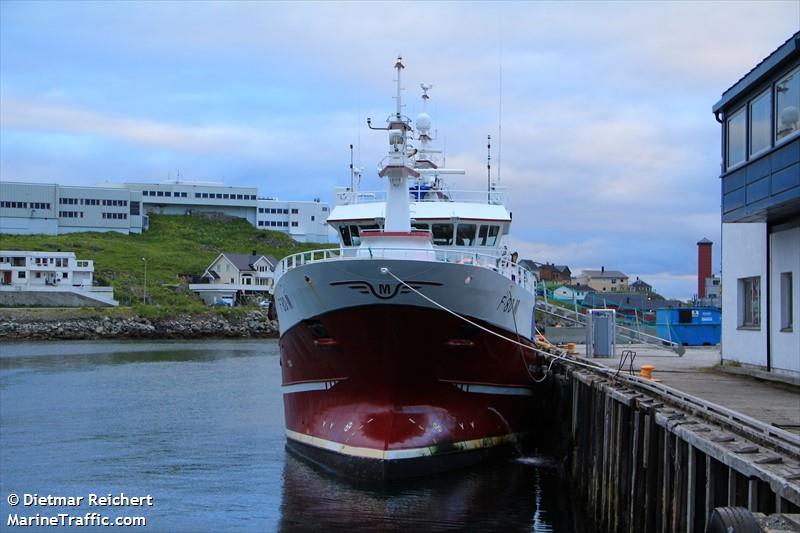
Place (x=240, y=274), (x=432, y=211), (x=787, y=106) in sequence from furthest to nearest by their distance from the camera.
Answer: (x=240, y=274) < (x=432, y=211) < (x=787, y=106)

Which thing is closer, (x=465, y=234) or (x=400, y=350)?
(x=400, y=350)

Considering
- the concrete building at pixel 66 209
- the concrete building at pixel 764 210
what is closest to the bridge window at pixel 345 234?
the concrete building at pixel 764 210

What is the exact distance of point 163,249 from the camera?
112m

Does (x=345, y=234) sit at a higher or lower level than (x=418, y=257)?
higher

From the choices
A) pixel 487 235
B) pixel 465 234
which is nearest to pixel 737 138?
pixel 487 235

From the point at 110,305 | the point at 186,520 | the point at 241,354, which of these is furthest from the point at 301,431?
the point at 110,305

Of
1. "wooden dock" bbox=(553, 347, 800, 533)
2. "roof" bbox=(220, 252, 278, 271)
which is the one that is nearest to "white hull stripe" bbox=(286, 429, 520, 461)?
"wooden dock" bbox=(553, 347, 800, 533)

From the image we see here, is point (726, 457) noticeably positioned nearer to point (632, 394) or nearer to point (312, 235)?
point (632, 394)

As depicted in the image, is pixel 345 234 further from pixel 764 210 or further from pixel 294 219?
pixel 294 219

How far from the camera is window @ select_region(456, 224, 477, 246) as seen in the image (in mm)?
22266

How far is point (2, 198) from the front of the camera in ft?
367

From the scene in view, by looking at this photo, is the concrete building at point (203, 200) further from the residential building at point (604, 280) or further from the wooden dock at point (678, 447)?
the wooden dock at point (678, 447)

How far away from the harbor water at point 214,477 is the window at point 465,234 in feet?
19.1

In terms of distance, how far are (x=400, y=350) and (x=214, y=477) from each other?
212 inches
